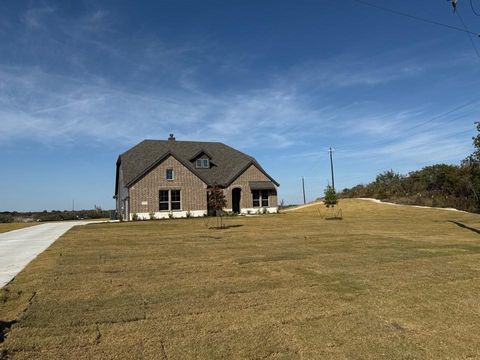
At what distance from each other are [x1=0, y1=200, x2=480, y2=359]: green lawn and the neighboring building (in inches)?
898

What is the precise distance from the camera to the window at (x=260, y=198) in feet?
133

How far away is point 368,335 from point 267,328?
1.38 meters

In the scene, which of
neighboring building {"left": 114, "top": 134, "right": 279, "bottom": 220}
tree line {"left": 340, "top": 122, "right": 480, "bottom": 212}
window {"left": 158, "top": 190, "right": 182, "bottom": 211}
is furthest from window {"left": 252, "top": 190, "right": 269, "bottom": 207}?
tree line {"left": 340, "top": 122, "right": 480, "bottom": 212}

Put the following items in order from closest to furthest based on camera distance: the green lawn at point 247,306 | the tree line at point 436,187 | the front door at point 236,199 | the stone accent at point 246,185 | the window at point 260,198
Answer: the green lawn at point 247,306 → the tree line at point 436,187 → the stone accent at point 246,185 → the front door at point 236,199 → the window at point 260,198

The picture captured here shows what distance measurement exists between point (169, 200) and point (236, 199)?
294 inches

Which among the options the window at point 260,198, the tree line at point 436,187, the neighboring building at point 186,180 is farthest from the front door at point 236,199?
the tree line at point 436,187

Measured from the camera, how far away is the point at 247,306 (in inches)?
263

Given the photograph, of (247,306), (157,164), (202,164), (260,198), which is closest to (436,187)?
(260,198)

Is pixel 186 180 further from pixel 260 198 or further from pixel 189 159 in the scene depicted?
pixel 260 198

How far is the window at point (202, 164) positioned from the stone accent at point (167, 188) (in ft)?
10.9

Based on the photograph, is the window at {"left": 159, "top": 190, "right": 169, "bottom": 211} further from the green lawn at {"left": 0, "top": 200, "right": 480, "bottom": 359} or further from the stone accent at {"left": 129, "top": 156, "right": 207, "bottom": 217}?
the green lawn at {"left": 0, "top": 200, "right": 480, "bottom": 359}

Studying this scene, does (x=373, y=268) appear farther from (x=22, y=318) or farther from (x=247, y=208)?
(x=247, y=208)

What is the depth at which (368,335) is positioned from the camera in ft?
17.9

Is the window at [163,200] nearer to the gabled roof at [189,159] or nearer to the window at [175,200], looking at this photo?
the window at [175,200]
